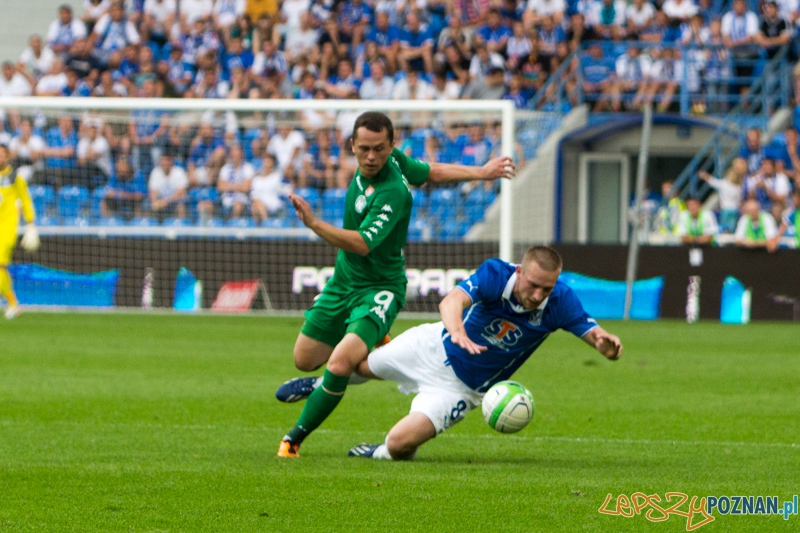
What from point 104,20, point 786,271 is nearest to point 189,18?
point 104,20

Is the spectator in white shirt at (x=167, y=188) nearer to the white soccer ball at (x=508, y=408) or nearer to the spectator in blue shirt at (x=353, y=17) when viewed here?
the spectator in blue shirt at (x=353, y=17)

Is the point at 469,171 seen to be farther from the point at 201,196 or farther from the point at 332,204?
the point at 201,196

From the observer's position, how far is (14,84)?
2477 cm

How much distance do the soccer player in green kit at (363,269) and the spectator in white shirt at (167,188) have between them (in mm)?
12479

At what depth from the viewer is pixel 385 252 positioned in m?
7.55

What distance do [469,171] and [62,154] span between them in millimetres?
13680

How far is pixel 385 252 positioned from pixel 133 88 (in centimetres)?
1743

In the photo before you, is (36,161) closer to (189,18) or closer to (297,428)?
(189,18)

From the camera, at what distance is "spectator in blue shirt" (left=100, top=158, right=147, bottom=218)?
65.6 ft

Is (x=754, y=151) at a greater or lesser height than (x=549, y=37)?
lesser

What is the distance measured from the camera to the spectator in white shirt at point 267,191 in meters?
19.7

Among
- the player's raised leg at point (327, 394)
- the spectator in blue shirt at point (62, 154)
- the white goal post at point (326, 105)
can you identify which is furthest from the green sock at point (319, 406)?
the spectator in blue shirt at point (62, 154)

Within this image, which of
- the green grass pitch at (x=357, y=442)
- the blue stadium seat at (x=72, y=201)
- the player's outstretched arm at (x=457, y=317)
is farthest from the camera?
the blue stadium seat at (x=72, y=201)

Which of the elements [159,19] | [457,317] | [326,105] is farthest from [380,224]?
[159,19]
